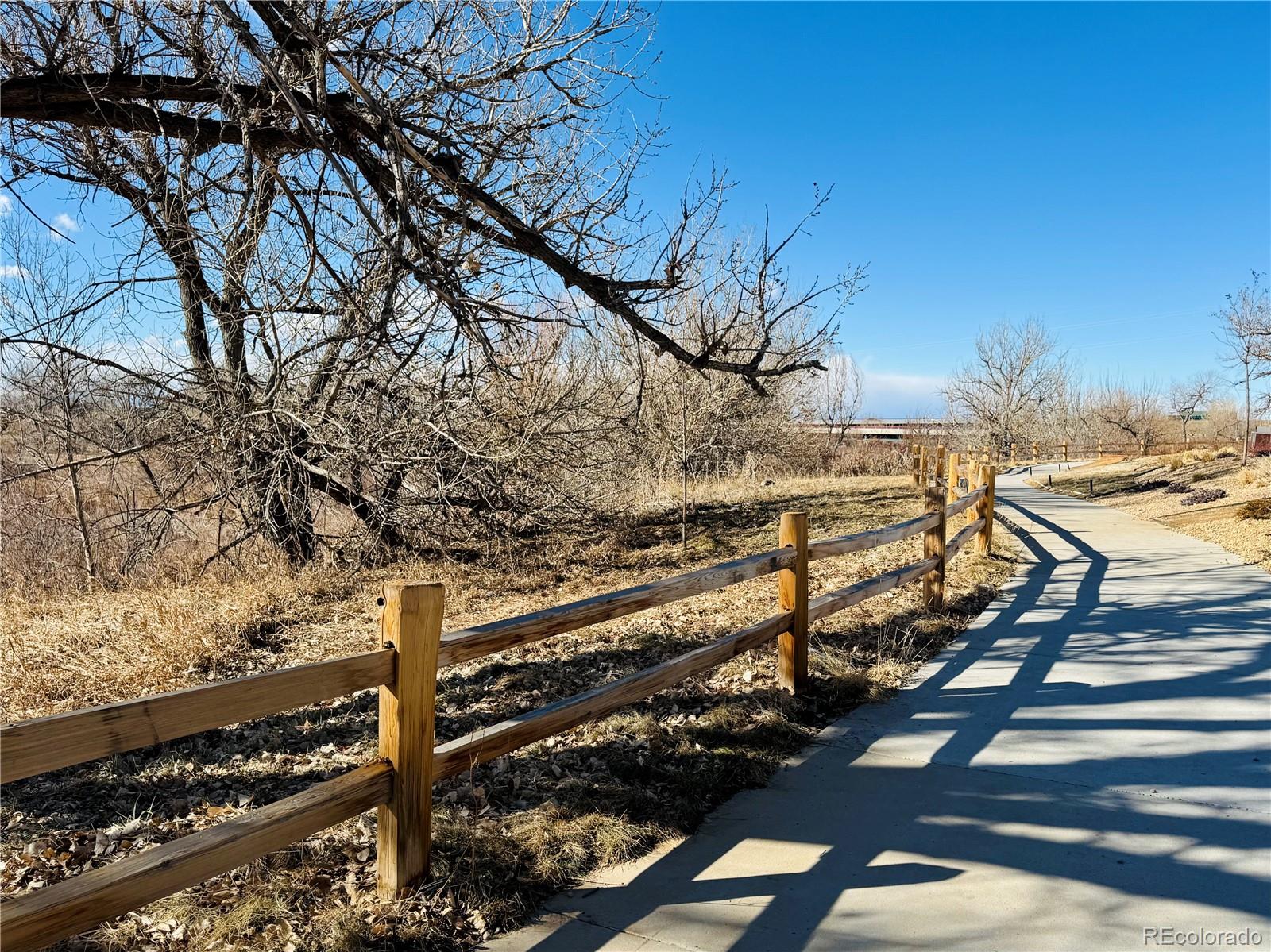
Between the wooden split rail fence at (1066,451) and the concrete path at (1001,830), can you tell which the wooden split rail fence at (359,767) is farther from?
the wooden split rail fence at (1066,451)

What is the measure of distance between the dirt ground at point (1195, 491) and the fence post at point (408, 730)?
443 inches

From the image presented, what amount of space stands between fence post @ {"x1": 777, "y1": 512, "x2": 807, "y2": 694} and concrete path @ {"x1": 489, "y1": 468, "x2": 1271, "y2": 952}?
1.62ft

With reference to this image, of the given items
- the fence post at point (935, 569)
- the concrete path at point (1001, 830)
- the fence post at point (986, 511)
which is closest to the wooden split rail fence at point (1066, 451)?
the fence post at point (986, 511)

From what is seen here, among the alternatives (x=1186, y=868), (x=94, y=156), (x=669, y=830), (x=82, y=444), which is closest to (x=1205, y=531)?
(x=1186, y=868)

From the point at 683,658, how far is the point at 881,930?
200 cm

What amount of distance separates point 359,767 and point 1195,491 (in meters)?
22.4

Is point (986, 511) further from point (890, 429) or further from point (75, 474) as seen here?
point (890, 429)

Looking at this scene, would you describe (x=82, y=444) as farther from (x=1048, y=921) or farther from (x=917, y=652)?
(x=1048, y=921)

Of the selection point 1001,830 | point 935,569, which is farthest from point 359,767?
point 935,569

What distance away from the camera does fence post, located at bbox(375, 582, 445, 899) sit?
3211 millimetres

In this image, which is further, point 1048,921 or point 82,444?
point 82,444

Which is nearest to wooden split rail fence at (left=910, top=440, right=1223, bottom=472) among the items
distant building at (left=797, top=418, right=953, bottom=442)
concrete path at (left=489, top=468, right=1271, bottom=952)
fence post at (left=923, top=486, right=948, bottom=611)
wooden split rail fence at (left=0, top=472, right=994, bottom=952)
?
distant building at (left=797, top=418, right=953, bottom=442)

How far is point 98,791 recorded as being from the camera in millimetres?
4770

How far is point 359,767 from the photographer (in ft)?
10.9
